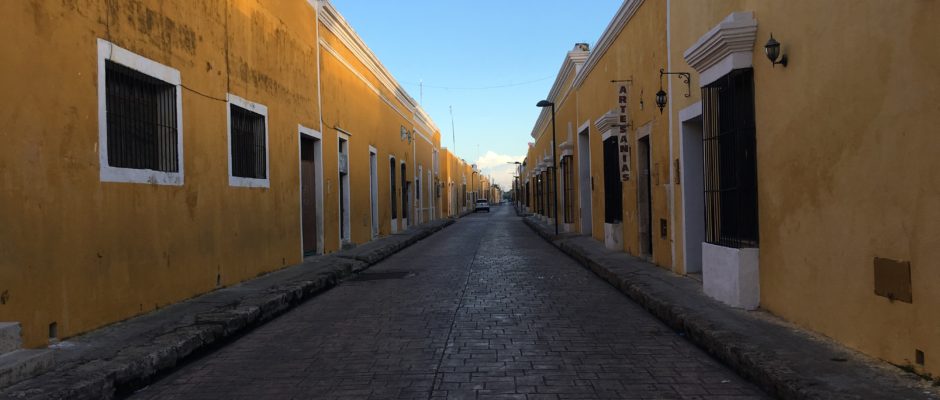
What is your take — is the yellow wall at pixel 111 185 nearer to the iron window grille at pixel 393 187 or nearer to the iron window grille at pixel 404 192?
the iron window grille at pixel 393 187

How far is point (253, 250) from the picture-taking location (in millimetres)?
10641

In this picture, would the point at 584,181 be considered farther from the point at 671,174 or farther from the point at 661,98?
the point at 671,174

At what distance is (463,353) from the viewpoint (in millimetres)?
5715

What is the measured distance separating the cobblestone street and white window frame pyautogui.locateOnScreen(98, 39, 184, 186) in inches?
84.4

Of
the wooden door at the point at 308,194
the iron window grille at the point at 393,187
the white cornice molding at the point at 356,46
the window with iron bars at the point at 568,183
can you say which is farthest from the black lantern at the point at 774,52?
the iron window grille at the point at 393,187

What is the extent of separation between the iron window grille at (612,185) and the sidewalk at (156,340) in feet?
24.9

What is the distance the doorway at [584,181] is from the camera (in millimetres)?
20547

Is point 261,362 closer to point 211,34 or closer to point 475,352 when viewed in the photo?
point 475,352

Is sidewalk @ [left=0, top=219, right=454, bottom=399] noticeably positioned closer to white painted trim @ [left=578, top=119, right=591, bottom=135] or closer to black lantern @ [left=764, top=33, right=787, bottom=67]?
black lantern @ [left=764, top=33, right=787, bottom=67]

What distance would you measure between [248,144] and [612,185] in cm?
871

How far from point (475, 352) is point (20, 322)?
12.4 feet

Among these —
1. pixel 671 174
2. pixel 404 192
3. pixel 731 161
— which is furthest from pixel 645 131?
pixel 404 192

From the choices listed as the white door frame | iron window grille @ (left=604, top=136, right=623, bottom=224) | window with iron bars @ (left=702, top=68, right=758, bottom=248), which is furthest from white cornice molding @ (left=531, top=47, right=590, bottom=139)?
window with iron bars @ (left=702, top=68, right=758, bottom=248)

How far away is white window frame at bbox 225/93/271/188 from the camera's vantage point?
9.71m
